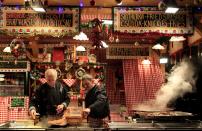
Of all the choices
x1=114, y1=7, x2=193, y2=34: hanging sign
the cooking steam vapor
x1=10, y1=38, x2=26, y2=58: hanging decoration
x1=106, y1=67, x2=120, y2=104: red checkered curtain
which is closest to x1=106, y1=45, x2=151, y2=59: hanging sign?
x1=106, y1=67, x2=120, y2=104: red checkered curtain

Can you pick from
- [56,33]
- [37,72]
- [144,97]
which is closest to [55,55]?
[37,72]

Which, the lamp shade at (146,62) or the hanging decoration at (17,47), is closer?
the hanging decoration at (17,47)

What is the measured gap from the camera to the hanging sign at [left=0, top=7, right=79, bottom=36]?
25.0 ft

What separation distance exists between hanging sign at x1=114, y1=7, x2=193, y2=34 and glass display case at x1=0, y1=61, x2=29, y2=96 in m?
5.50

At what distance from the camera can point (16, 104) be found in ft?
38.5

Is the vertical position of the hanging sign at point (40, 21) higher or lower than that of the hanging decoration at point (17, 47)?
higher

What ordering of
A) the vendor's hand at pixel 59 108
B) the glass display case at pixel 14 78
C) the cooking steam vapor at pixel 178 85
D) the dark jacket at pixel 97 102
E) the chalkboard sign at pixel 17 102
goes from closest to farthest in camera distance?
the vendor's hand at pixel 59 108 → the dark jacket at pixel 97 102 → the cooking steam vapor at pixel 178 85 → the chalkboard sign at pixel 17 102 → the glass display case at pixel 14 78

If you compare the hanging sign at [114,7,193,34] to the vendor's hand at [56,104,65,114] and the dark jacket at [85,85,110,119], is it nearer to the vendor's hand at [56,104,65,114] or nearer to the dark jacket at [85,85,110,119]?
the dark jacket at [85,85,110,119]

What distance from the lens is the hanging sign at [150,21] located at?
7.53m

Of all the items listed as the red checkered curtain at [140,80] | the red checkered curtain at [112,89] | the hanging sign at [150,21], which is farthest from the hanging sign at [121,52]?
the hanging sign at [150,21]

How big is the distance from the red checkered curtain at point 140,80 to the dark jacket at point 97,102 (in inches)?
222

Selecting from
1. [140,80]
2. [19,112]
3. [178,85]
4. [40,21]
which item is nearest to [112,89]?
[140,80]

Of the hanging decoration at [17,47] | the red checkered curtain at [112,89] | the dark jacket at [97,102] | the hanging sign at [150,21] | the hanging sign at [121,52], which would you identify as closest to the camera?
the dark jacket at [97,102]

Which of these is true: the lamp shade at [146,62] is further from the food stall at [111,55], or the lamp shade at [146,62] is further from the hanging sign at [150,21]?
the hanging sign at [150,21]
